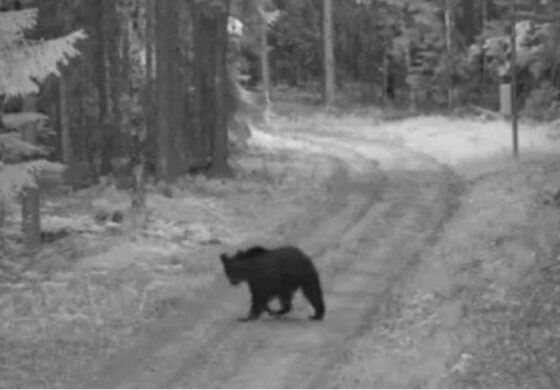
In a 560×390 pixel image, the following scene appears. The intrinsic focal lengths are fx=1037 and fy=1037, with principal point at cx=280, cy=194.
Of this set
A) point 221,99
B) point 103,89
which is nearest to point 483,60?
point 221,99

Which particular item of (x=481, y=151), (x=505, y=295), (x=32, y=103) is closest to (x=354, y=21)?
(x=481, y=151)

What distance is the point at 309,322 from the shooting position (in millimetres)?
14703

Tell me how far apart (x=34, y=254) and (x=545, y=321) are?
1169 cm

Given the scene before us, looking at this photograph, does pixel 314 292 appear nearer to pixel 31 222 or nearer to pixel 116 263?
pixel 116 263

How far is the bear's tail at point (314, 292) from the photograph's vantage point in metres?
14.4

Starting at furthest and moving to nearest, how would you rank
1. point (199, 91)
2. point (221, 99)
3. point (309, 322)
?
point (199, 91) → point (221, 99) → point (309, 322)

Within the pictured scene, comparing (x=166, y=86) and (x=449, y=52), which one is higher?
(x=449, y=52)

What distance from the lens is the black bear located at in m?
Result: 14.3

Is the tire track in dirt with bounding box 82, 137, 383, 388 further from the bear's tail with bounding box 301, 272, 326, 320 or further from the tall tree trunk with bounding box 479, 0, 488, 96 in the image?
the tall tree trunk with bounding box 479, 0, 488, 96

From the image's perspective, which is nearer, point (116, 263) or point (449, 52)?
point (116, 263)

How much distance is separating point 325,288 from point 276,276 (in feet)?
8.90

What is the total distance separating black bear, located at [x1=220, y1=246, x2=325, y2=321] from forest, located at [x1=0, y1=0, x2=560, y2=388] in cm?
54

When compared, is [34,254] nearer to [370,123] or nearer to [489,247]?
[489,247]

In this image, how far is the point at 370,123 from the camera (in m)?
49.3
